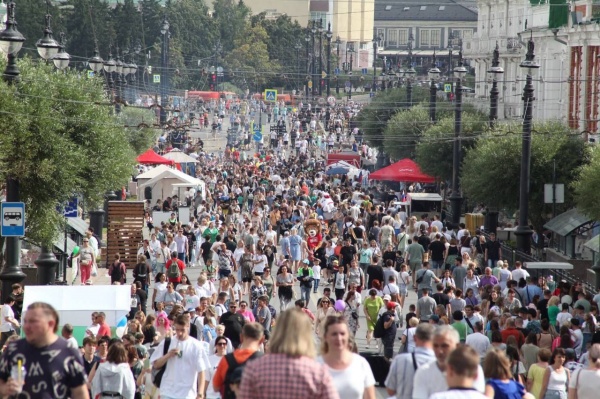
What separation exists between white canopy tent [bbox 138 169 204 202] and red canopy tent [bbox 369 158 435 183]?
594 centimetres

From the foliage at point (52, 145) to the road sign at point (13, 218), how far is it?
1.52 m

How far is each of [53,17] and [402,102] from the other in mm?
42848

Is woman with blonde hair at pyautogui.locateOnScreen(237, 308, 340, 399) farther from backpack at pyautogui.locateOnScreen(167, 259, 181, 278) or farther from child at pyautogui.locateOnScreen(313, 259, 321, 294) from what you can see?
child at pyautogui.locateOnScreen(313, 259, 321, 294)

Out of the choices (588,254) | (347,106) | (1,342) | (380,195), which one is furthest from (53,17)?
(1,342)

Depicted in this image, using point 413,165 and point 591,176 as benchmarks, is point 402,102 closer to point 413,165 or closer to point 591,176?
point 413,165

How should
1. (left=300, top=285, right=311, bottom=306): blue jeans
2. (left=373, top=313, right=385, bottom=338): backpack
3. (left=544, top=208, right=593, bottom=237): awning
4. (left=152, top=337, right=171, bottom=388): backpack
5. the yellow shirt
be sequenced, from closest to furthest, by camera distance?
(left=152, top=337, right=171, bottom=388): backpack < the yellow shirt < (left=373, top=313, right=385, bottom=338): backpack < (left=300, top=285, right=311, bottom=306): blue jeans < (left=544, top=208, right=593, bottom=237): awning

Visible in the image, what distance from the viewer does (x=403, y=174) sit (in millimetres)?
49594

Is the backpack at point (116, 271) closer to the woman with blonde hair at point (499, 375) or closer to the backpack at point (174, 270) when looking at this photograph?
Answer: the backpack at point (174, 270)

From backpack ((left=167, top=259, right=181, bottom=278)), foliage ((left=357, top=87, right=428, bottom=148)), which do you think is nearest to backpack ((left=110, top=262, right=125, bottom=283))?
backpack ((left=167, top=259, right=181, bottom=278))

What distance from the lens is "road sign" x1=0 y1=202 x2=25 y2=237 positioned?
22516mm

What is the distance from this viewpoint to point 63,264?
29.6 m

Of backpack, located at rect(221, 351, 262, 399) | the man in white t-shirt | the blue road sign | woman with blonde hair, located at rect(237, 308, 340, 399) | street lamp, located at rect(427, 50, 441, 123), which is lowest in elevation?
the blue road sign

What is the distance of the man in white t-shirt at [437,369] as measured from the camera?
8992mm

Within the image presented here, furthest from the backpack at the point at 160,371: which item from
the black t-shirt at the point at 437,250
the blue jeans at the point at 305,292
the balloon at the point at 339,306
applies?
the black t-shirt at the point at 437,250
